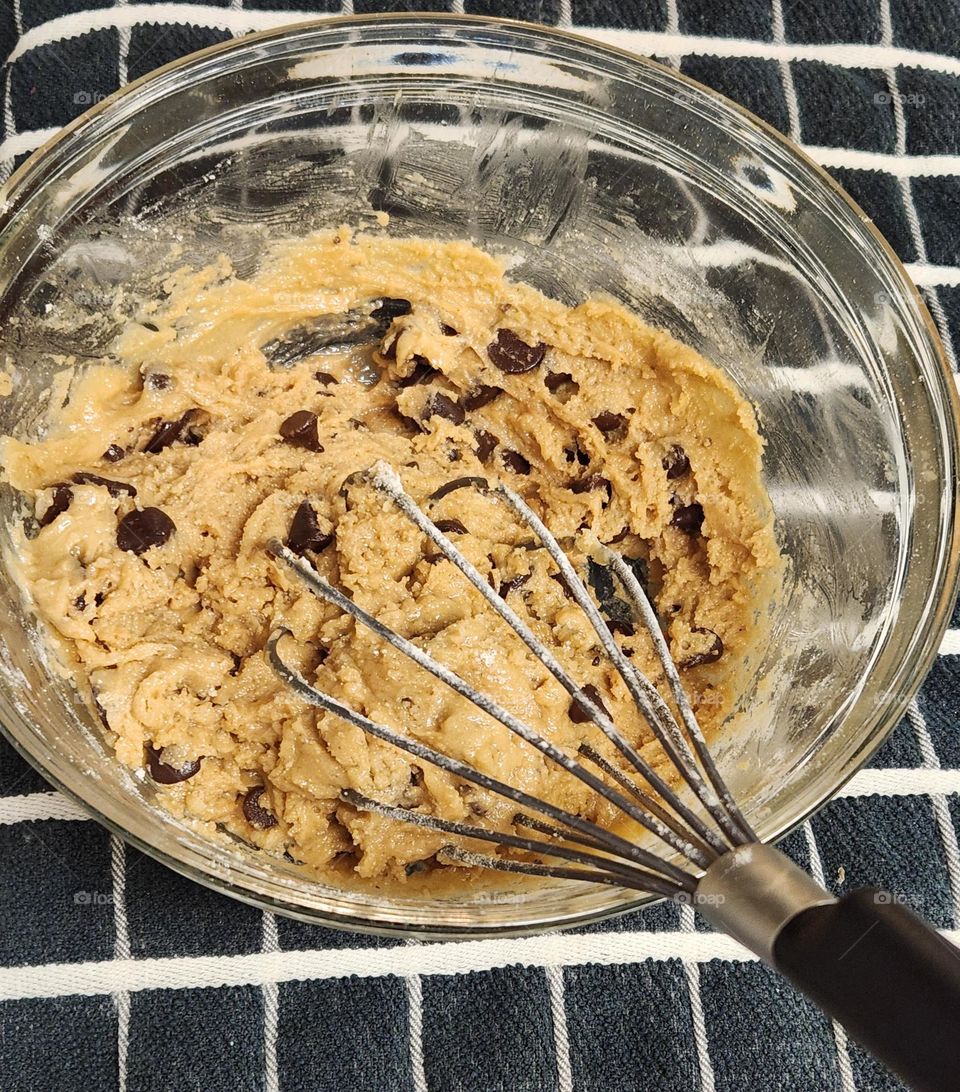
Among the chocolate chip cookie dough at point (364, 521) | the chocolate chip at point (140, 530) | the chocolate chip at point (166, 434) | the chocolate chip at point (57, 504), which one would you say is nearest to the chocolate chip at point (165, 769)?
the chocolate chip cookie dough at point (364, 521)

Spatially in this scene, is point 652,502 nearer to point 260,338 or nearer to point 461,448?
point 461,448

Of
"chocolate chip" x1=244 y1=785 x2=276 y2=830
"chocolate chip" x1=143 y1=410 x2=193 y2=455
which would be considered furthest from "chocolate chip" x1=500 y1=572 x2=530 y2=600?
"chocolate chip" x1=143 y1=410 x2=193 y2=455

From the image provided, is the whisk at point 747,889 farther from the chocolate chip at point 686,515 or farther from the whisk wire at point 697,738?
the chocolate chip at point 686,515

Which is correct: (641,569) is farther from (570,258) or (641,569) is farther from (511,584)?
(570,258)

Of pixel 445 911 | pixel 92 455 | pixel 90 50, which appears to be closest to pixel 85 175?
pixel 92 455

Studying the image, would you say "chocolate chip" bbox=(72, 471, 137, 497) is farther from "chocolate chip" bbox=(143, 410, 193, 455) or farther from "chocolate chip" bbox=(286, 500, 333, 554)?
"chocolate chip" bbox=(286, 500, 333, 554)

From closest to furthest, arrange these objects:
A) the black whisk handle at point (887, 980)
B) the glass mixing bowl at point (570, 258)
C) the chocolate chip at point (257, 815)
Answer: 1. the black whisk handle at point (887, 980)
2. the glass mixing bowl at point (570, 258)
3. the chocolate chip at point (257, 815)
